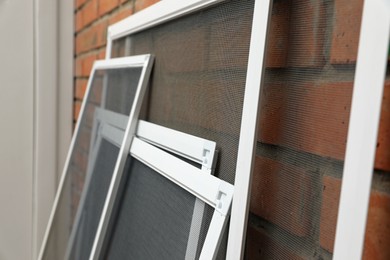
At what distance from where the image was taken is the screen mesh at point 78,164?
53.1 inches

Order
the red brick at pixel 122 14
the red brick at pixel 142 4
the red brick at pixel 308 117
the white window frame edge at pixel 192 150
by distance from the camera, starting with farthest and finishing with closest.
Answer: the red brick at pixel 122 14 < the red brick at pixel 142 4 < the white window frame edge at pixel 192 150 < the red brick at pixel 308 117

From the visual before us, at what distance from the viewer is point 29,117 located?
76.7 inches

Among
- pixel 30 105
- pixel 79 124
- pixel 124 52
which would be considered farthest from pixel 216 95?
pixel 30 105

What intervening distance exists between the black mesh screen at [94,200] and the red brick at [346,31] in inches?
29.9

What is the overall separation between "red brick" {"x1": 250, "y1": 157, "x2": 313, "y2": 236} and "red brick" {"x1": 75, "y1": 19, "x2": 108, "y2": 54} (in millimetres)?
1120

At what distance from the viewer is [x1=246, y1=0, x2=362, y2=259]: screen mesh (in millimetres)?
488

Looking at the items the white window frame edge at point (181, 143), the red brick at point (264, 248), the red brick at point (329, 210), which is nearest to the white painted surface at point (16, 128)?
the white window frame edge at point (181, 143)

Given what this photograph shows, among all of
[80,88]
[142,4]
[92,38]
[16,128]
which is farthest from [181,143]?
[16,128]

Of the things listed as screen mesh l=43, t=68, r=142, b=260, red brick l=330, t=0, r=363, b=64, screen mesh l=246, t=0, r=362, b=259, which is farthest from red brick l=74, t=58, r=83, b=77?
red brick l=330, t=0, r=363, b=64

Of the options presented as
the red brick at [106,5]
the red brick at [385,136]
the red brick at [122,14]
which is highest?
the red brick at [106,5]

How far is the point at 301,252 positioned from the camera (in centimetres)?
55

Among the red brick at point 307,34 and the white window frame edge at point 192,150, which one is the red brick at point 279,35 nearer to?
the red brick at point 307,34

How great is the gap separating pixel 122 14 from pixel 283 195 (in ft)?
3.26

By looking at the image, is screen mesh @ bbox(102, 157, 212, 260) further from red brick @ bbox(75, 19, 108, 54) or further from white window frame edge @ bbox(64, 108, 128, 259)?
red brick @ bbox(75, 19, 108, 54)
